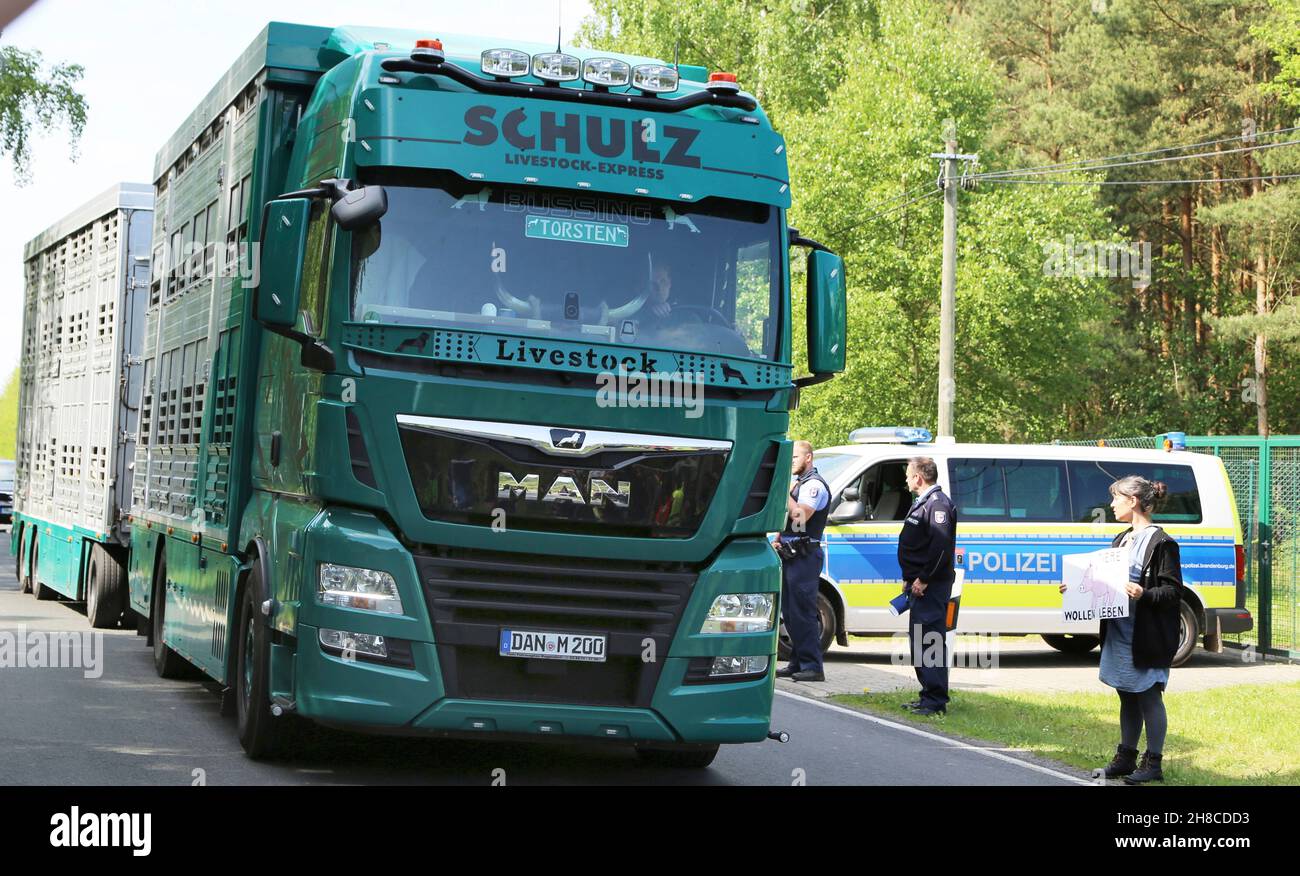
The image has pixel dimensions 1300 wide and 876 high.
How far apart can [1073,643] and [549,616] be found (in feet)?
41.8

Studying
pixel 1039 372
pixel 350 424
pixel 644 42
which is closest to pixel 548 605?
pixel 350 424

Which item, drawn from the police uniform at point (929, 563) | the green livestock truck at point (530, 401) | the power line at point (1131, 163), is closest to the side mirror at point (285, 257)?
the green livestock truck at point (530, 401)

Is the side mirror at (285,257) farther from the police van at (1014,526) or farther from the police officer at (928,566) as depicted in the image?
the police van at (1014,526)

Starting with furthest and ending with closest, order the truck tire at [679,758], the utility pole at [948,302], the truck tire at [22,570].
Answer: the utility pole at [948,302] < the truck tire at [22,570] < the truck tire at [679,758]

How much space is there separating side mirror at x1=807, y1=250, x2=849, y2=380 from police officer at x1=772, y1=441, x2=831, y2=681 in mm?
5746

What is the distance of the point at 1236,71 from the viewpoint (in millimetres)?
45062

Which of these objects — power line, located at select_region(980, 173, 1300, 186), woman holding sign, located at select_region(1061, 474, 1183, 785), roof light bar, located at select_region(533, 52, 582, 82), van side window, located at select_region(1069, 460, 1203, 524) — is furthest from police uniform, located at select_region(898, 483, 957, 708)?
power line, located at select_region(980, 173, 1300, 186)

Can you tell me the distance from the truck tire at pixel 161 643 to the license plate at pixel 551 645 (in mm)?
5593

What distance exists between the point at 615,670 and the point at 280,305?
228 cm

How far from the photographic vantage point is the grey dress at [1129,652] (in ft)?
31.0

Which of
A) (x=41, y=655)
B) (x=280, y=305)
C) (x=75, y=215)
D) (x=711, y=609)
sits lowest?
(x=41, y=655)

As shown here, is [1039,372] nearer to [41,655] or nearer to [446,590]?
[41,655]

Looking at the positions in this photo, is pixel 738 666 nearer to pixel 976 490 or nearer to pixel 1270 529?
pixel 976 490

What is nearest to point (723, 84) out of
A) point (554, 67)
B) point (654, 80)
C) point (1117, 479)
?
point (654, 80)
